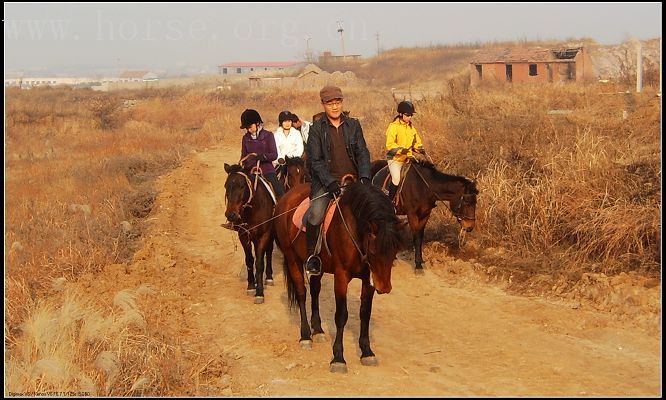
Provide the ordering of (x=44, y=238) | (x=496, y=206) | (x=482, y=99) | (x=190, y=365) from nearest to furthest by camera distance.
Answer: (x=190, y=365), (x=496, y=206), (x=44, y=238), (x=482, y=99)

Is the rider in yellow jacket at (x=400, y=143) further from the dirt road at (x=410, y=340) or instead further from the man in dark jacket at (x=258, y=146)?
the man in dark jacket at (x=258, y=146)

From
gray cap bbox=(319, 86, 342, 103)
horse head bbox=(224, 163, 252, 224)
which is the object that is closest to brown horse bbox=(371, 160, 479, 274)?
horse head bbox=(224, 163, 252, 224)

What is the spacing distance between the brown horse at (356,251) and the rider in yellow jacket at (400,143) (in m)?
3.38

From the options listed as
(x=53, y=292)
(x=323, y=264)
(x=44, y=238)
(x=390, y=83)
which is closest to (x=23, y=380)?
(x=323, y=264)

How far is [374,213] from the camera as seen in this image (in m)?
6.54

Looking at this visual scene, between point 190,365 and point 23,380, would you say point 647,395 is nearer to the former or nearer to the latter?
point 190,365

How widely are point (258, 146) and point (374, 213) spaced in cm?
466

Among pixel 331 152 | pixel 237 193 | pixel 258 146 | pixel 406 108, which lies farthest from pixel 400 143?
pixel 331 152

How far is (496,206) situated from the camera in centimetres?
1182

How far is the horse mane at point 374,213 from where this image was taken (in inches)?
251

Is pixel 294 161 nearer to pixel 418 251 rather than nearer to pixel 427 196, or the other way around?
pixel 427 196

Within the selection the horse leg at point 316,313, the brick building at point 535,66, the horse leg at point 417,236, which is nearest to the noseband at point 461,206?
the horse leg at point 417,236

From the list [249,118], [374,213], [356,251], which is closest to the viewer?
[374,213]

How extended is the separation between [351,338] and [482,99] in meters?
14.8
